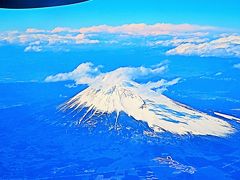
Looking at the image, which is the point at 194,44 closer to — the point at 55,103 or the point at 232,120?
the point at 232,120

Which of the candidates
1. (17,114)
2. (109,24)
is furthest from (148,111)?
(17,114)

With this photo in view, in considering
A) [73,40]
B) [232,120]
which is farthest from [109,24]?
[232,120]

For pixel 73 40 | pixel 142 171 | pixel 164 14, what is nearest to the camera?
pixel 142 171

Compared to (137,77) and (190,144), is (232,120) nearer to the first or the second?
(190,144)

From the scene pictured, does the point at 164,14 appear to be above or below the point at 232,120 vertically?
above

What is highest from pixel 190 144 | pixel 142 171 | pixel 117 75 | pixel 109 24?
pixel 109 24

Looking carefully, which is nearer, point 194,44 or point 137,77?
point 137,77

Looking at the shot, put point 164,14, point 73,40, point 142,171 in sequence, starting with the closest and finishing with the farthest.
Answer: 1. point 142,171
2. point 164,14
3. point 73,40
